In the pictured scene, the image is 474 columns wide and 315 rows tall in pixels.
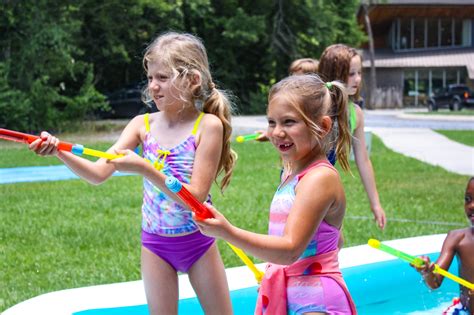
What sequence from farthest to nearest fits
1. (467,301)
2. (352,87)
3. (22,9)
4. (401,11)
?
(401,11) < (22,9) < (352,87) < (467,301)

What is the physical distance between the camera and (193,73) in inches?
118

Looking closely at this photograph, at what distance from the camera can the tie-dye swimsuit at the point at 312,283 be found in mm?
2352

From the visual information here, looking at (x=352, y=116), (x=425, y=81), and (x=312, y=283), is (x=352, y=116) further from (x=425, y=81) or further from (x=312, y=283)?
(x=425, y=81)

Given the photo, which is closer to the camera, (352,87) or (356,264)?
(352,87)

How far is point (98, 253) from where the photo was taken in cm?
582

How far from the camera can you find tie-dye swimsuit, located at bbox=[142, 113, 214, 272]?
2.96m

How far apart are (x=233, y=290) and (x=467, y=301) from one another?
4.35 feet

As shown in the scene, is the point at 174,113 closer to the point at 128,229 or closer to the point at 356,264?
the point at 356,264

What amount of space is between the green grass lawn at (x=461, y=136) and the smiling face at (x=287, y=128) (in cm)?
1484

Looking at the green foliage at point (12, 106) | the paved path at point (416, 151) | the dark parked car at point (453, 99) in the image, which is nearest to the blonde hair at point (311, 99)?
the paved path at point (416, 151)

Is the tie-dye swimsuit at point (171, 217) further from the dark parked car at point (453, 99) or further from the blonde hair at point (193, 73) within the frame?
the dark parked car at point (453, 99)

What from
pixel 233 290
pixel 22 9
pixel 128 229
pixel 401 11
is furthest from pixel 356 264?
pixel 401 11

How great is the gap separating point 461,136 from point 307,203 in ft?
57.3

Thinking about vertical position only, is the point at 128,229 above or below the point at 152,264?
below
